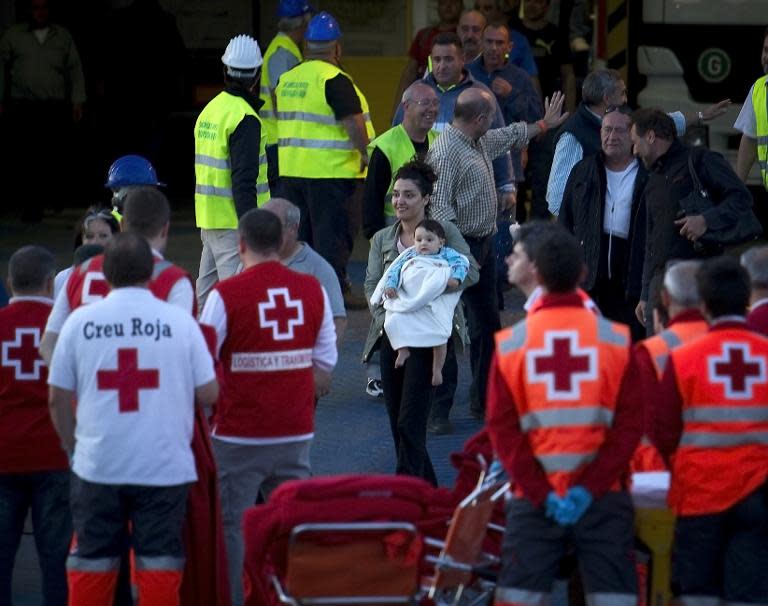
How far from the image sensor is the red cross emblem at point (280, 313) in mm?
6102

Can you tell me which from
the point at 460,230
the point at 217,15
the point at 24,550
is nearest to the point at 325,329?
the point at 24,550

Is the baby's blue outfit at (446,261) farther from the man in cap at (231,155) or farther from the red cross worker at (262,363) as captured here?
the man in cap at (231,155)

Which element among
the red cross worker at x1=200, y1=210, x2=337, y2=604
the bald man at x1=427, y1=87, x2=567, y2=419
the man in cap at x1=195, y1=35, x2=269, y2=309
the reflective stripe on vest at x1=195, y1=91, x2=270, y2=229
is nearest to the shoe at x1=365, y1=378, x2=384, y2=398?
the bald man at x1=427, y1=87, x2=567, y2=419

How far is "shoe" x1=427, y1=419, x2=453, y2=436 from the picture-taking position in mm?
8891

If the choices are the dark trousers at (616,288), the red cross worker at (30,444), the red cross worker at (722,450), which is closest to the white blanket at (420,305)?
the dark trousers at (616,288)

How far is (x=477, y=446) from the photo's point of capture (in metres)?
5.80

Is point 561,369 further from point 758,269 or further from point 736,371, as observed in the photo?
point 758,269

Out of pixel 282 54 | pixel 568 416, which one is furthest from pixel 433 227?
pixel 282 54

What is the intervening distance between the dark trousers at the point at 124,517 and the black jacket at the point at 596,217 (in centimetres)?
328

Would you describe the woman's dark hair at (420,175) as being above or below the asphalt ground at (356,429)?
above

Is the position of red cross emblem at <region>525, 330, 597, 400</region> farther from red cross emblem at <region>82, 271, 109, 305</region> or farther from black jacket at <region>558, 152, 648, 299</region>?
black jacket at <region>558, 152, 648, 299</region>

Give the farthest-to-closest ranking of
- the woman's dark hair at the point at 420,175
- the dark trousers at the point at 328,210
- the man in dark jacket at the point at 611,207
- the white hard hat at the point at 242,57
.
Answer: the dark trousers at the point at 328,210
the white hard hat at the point at 242,57
the man in dark jacket at the point at 611,207
the woman's dark hair at the point at 420,175

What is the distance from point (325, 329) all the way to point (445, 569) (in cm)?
130

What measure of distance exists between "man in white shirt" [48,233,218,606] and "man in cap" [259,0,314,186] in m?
6.11
